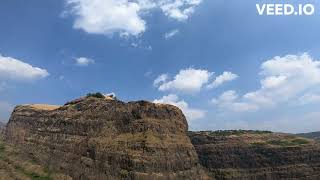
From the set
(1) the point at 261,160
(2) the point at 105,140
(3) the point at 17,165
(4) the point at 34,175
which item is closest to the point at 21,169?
(3) the point at 17,165

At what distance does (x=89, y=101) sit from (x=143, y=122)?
15219mm

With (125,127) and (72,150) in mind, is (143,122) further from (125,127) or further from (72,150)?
(72,150)

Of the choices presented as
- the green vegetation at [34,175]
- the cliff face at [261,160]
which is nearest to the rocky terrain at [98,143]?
the green vegetation at [34,175]

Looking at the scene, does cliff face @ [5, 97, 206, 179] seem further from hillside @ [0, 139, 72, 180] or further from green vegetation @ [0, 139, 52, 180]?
green vegetation @ [0, 139, 52, 180]

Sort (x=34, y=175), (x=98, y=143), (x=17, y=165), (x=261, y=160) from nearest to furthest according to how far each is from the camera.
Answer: (x=34, y=175), (x=17, y=165), (x=98, y=143), (x=261, y=160)

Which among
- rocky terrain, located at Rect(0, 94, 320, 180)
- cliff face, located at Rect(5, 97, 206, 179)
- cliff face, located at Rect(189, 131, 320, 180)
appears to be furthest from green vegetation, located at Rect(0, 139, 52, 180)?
cliff face, located at Rect(189, 131, 320, 180)

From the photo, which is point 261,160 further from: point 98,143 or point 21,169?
A: point 21,169

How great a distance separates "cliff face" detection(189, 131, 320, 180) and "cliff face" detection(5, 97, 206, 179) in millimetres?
41118

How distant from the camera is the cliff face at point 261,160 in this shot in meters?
190

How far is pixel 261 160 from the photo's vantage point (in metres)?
196

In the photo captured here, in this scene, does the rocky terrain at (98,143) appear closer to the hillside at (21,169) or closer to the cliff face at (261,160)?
the hillside at (21,169)

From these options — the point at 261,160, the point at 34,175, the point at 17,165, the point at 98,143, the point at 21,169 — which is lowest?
the point at 34,175

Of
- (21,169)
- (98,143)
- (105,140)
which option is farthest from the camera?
(105,140)

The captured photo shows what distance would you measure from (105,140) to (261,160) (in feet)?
255
